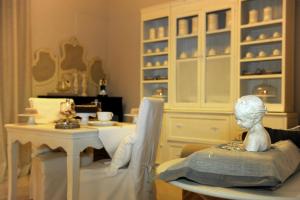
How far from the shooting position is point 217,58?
3582 millimetres

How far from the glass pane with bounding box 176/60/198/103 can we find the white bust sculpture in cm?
248

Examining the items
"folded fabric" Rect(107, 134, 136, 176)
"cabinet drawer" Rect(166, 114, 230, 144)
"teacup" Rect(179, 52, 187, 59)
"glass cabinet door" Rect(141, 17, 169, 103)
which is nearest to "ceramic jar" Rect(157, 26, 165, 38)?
"glass cabinet door" Rect(141, 17, 169, 103)

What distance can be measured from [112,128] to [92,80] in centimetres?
274

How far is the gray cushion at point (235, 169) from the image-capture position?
103 cm

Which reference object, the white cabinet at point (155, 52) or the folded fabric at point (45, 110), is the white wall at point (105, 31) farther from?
the folded fabric at point (45, 110)

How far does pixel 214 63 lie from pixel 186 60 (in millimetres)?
375

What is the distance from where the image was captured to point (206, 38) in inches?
144

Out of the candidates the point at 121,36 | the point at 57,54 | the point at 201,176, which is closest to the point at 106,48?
the point at 121,36

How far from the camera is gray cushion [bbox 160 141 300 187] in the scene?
3.37 feet

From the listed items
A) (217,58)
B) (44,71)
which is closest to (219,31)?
(217,58)

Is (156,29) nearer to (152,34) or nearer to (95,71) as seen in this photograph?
(152,34)

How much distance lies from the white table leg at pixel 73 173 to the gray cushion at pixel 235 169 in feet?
4.05

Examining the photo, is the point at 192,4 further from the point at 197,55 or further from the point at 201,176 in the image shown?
the point at 201,176

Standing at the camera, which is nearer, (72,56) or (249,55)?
(249,55)
